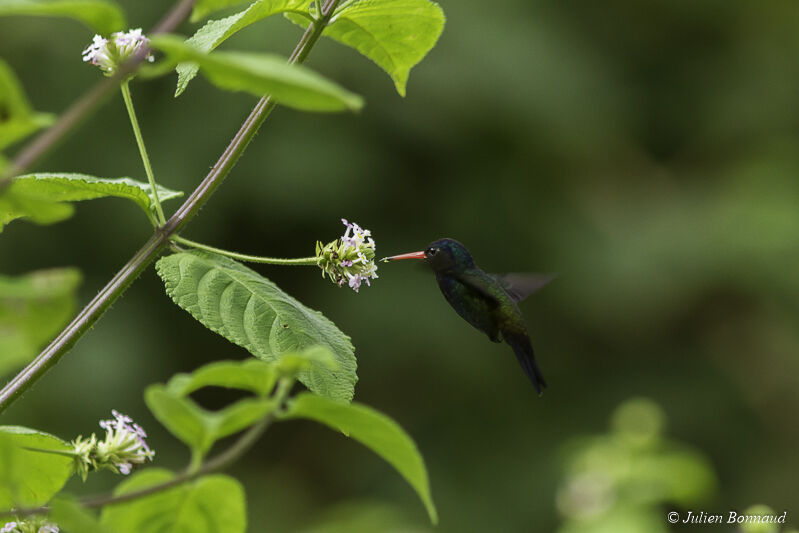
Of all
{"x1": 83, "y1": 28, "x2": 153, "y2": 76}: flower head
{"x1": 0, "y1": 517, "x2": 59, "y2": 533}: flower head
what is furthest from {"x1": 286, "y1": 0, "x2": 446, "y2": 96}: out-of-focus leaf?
{"x1": 0, "y1": 517, "x2": 59, "y2": 533}: flower head

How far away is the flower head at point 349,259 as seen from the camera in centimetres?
114

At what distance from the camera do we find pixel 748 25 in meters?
6.47

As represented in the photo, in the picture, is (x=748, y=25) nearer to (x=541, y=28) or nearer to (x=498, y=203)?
(x=541, y=28)

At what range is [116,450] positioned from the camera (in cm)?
100

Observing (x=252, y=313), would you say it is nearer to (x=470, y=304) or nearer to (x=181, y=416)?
(x=181, y=416)

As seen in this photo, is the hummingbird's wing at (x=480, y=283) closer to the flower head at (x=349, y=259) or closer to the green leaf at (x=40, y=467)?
the flower head at (x=349, y=259)

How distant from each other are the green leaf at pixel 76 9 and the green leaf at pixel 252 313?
397 mm

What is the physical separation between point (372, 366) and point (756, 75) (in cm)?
320

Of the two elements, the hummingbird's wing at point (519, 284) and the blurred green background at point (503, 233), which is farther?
the blurred green background at point (503, 233)

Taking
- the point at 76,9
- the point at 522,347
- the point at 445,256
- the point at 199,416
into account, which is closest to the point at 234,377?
the point at 199,416

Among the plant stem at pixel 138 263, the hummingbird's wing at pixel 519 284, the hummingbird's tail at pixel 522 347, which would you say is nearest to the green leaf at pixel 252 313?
the plant stem at pixel 138 263

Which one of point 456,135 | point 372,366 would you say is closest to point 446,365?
point 372,366

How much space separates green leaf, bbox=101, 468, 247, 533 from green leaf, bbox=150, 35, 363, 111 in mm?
287

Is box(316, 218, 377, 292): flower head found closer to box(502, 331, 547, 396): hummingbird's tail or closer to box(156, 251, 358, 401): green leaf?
box(156, 251, 358, 401): green leaf
